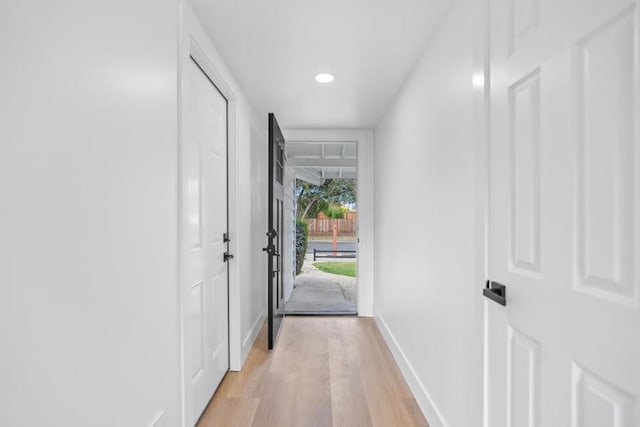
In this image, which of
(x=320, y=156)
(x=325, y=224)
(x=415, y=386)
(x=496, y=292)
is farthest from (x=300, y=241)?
(x=496, y=292)

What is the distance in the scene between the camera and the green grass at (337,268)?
8.45 meters

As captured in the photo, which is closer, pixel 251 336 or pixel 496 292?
pixel 496 292

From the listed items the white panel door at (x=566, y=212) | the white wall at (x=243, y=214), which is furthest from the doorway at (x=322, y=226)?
the white panel door at (x=566, y=212)

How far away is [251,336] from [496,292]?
2.60m

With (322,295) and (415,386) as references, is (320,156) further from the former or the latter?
(415,386)

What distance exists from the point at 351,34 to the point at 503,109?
3.86ft

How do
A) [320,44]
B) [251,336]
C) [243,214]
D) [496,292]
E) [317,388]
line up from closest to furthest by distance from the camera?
[496,292]
[320,44]
[317,388]
[243,214]
[251,336]

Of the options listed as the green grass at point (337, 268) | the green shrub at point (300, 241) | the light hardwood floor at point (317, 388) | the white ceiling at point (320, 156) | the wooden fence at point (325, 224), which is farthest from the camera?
the wooden fence at point (325, 224)

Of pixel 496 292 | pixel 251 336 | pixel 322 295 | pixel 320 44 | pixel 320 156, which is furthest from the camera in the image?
pixel 320 156

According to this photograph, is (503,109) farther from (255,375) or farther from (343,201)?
(343,201)

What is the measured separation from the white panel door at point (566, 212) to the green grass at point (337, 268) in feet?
23.0

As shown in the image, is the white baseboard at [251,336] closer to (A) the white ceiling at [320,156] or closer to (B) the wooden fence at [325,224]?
(A) the white ceiling at [320,156]

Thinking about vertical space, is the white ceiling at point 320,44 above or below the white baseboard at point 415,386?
above

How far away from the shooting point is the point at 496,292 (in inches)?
51.6
